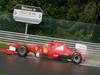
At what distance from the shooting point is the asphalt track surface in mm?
13438

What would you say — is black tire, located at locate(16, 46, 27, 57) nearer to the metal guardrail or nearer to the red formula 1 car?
the red formula 1 car

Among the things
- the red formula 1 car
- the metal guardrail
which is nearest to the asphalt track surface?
the red formula 1 car

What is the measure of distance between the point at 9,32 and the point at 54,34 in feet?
7.24

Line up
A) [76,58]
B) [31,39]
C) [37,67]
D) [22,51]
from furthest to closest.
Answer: [31,39]
[22,51]
[76,58]
[37,67]

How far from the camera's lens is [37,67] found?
48.5 ft

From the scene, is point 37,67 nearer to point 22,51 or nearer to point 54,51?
point 54,51

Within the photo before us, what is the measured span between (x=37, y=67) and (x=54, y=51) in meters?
2.81

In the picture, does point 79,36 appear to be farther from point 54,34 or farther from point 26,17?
point 26,17

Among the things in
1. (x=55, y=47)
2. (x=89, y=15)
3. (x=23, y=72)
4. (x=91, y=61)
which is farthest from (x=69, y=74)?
(x=89, y=15)

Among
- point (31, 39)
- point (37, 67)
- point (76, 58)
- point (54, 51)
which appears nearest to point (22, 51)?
point (54, 51)

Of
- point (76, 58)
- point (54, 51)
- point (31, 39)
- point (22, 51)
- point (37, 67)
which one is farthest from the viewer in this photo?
point (31, 39)

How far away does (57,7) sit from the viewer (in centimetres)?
2669

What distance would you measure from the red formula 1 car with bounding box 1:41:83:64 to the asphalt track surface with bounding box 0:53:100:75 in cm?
35

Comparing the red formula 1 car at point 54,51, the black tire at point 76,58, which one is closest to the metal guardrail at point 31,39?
the red formula 1 car at point 54,51
